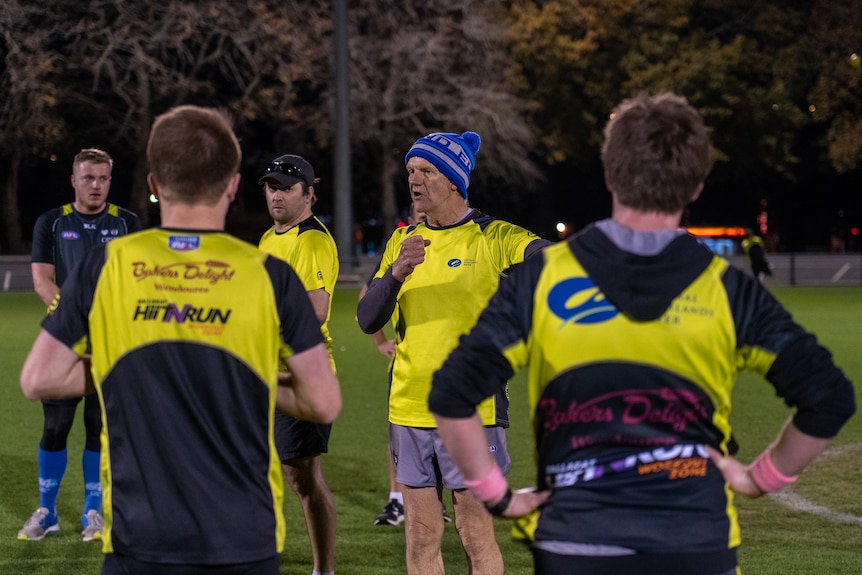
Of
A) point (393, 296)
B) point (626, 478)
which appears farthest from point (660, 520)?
point (393, 296)

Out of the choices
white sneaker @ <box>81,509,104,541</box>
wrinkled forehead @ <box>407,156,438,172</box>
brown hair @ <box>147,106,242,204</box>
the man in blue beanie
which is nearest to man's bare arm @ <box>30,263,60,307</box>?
white sneaker @ <box>81,509,104,541</box>

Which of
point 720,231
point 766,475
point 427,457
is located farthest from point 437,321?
point 720,231

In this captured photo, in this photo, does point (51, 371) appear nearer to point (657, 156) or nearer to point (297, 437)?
point (657, 156)

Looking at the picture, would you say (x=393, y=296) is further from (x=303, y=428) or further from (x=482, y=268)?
(x=303, y=428)

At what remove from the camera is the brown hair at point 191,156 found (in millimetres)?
3115

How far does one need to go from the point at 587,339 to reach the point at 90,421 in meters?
4.87

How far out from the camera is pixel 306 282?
636cm

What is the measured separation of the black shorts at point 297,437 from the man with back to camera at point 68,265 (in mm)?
1565

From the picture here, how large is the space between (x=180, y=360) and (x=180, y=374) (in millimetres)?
36

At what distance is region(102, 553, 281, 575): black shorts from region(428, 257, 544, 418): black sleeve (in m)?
0.69

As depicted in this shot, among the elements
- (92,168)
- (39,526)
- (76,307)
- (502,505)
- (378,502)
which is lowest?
(378,502)

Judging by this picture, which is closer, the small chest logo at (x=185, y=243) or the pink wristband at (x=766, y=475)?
the pink wristband at (x=766, y=475)

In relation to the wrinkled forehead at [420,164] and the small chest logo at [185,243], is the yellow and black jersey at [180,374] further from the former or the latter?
the wrinkled forehead at [420,164]

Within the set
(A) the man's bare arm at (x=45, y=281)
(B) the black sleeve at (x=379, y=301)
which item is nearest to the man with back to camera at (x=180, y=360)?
(B) the black sleeve at (x=379, y=301)
